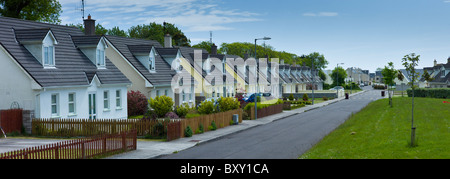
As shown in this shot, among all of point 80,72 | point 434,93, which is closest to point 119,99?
point 80,72

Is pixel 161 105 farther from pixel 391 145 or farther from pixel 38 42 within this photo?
pixel 391 145

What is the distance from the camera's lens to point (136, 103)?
38.6m

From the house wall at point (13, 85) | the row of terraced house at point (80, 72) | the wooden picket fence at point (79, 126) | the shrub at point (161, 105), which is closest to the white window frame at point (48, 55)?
the row of terraced house at point (80, 72)

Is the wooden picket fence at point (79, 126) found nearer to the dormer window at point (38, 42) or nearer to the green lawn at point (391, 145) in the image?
the dormer window at point (38, 42)

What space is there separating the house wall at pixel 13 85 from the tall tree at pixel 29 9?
26965 millimetres

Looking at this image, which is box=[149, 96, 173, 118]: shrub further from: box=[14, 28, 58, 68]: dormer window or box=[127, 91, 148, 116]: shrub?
box=[14, 28, 58, 68]: dormer window

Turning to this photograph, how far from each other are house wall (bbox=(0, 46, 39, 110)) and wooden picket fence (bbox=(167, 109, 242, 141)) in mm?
8296

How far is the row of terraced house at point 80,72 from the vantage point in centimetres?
2772

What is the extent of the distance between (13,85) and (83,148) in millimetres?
11126

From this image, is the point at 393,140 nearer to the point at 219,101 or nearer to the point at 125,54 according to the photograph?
the point at 219,101

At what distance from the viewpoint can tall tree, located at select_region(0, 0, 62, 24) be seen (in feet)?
172

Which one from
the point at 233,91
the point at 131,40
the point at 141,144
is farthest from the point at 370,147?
the point at 233,91
